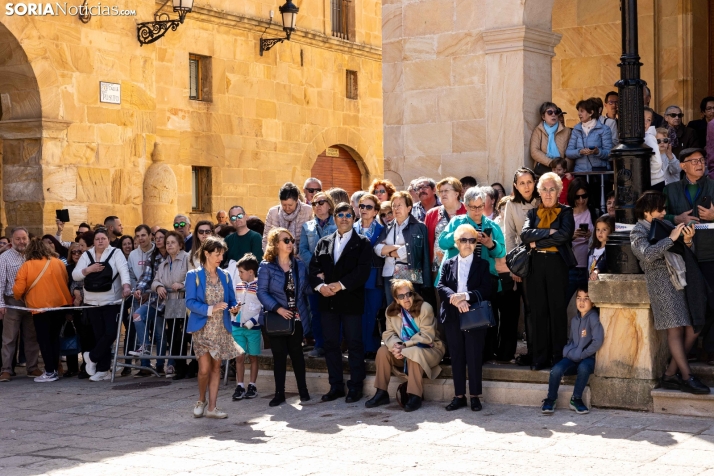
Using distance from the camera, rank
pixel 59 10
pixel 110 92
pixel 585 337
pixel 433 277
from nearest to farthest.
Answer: pixel 585 337
pixel 433 277
pixel 59 10
pixel 110 92

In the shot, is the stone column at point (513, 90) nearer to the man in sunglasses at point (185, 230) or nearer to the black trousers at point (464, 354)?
the black trousers at point (464, 354)

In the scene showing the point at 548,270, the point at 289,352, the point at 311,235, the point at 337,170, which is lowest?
the point at 289,352

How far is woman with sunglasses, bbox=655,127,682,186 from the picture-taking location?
11.2m

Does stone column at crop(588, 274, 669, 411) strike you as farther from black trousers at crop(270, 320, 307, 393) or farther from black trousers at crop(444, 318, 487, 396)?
black trousers at crop(270, 320, 307, 393)

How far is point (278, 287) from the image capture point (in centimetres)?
1060

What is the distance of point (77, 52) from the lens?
1792cm

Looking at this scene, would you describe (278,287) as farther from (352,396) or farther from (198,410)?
(198,410)

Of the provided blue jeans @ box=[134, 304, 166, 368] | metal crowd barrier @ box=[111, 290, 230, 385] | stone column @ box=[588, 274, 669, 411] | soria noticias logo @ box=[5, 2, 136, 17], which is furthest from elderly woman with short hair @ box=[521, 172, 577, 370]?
soria noticias logo @ box=[5, 2, 136, 17]

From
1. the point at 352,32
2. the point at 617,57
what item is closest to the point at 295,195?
the point at 617,57

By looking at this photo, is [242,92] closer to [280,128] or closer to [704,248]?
[280,128]

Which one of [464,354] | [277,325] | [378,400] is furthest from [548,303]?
[277,325]

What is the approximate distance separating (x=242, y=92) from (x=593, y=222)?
12.8 meters

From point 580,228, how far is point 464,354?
6.02ft

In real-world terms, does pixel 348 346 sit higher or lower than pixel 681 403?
higher
